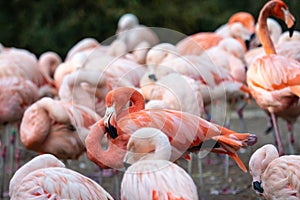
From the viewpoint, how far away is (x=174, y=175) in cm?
368

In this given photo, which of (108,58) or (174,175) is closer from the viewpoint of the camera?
(174,175)

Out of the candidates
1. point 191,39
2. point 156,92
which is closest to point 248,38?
point 191,39

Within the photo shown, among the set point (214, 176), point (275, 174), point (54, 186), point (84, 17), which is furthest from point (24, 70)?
point (84, 17)

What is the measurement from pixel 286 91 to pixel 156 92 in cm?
110

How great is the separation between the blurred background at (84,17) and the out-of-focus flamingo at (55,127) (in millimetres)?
6385

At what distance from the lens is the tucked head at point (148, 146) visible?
3.89m

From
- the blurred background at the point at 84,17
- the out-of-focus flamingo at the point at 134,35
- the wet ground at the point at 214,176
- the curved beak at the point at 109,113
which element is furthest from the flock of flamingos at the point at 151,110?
the blurred background at the point at 84,17

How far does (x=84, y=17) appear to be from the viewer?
12023mm

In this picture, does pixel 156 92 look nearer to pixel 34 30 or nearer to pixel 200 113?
pixel 200 113

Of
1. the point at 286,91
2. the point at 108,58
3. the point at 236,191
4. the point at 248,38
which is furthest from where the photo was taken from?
the point at 248,38

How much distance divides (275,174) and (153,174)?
710 millimetres

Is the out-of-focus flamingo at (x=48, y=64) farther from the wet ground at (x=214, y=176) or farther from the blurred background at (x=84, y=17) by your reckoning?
the blurred background at (x=84, y=17)

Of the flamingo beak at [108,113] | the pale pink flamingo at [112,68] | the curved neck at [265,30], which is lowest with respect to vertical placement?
the pale pink flamingo at [112,68]

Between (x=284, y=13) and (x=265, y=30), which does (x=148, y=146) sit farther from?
(x=265, y=30)
